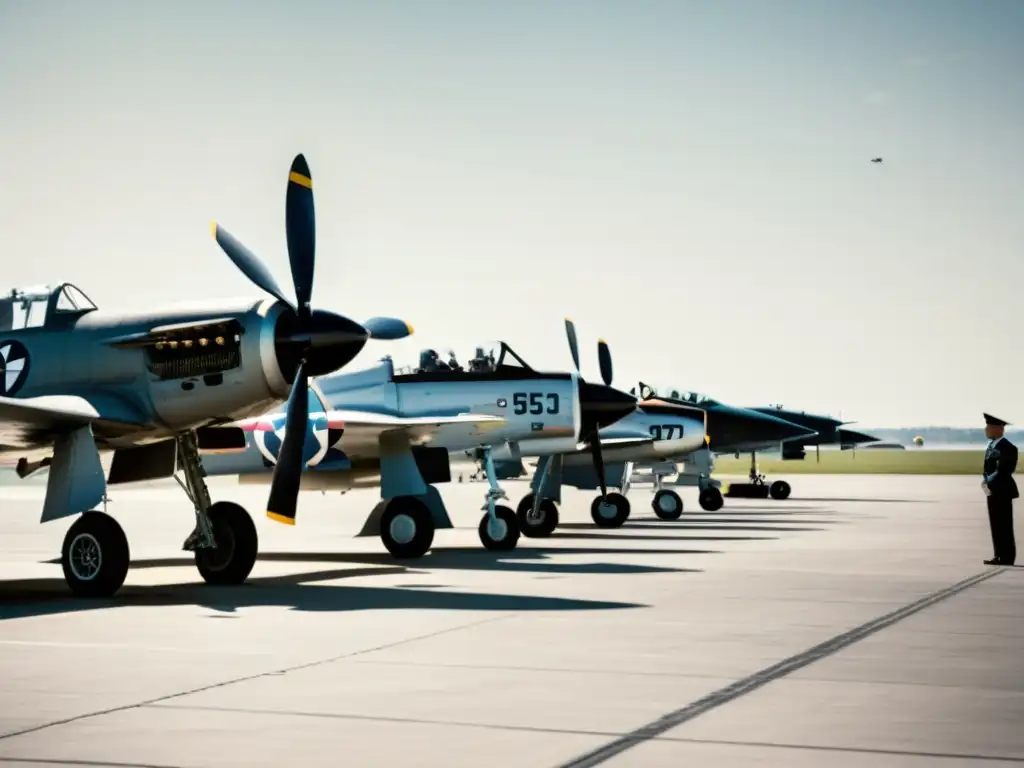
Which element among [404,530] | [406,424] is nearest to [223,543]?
[404,530]

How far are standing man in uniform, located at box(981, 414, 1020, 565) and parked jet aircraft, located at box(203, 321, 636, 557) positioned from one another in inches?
271

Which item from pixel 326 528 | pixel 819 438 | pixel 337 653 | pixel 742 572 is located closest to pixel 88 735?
pixel 337 653

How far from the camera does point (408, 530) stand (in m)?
20.0

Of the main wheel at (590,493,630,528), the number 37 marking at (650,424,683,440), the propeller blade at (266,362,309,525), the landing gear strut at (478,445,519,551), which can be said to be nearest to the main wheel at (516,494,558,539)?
the main wheel at (590,493,630,528)

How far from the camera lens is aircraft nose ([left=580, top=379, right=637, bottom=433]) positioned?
78.0 ft

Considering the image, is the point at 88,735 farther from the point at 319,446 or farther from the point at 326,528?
the point at 326,528

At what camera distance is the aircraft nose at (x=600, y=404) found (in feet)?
78.0

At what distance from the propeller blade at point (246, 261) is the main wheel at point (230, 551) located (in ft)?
8.64

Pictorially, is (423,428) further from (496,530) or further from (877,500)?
(877,500)

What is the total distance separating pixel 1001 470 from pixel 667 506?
15307 millimetres

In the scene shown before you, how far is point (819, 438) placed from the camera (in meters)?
54.6

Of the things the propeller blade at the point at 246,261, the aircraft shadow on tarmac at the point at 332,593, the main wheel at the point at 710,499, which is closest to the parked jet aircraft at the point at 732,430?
the main wheel at the point at 710,499

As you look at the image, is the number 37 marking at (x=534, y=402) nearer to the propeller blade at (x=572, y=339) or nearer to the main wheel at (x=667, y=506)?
the propeller blade at (x=572, y=339)

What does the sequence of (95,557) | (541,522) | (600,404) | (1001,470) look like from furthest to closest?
1. (541,522)
2. (600,404)
3. (1001,470)
4. (95,557)
